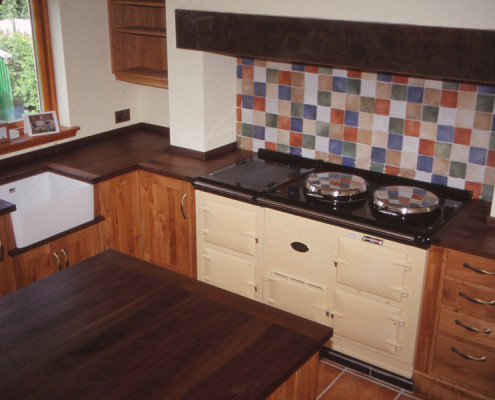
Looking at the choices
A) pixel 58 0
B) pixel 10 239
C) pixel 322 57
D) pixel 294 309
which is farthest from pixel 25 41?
pixel 294 309

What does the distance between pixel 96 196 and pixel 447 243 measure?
1853mm

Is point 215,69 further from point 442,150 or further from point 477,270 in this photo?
point 477,270

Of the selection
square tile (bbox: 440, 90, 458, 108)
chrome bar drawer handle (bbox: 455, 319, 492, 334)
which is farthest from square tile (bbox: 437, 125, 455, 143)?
chrome bar drawer handle (bbox: 455, 319, 492, 334)

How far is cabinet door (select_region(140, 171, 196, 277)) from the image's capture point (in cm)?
341

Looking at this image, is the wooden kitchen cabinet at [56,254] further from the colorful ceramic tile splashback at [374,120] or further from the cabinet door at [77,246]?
the colorful ceramic tile splashback at [374,120]

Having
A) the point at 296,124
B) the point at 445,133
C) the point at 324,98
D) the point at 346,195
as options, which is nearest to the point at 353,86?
the point at 324,98

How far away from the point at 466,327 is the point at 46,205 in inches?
81.4

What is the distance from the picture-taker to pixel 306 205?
114 inches

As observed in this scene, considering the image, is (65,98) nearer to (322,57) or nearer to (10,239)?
(10,239)

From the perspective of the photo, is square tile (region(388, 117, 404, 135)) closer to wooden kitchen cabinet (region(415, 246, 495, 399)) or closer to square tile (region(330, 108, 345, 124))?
square tile (region(330, 108, 345, 124))

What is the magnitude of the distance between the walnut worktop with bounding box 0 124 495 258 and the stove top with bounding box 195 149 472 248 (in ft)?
0.34

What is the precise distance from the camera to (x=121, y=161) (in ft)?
11.7

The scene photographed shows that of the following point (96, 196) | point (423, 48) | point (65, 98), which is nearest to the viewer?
point (423, 48)

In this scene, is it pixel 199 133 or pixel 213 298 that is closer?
pixel 213 298
